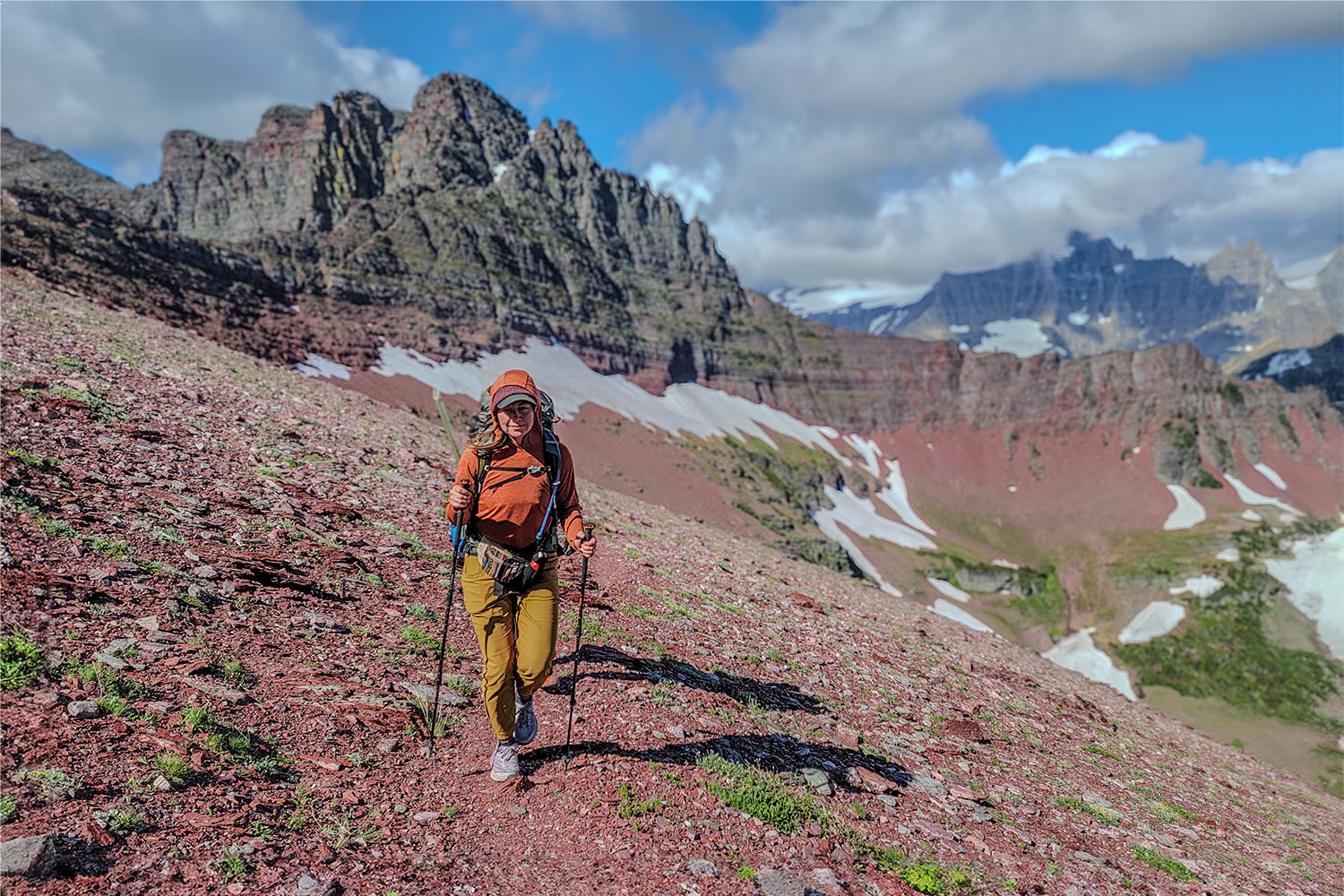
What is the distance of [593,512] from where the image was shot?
22344 mm

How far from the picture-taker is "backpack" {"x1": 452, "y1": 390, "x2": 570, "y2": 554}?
274 inches

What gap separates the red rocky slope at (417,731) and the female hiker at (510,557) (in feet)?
2.59

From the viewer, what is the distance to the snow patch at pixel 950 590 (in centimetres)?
9194

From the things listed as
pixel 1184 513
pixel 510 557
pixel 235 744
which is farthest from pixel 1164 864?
pixel 1184 513

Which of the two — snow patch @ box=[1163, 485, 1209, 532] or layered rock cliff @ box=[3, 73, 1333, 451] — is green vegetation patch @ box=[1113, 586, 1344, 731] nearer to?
snow patch @ box=[1163, 485, 1209, 532]

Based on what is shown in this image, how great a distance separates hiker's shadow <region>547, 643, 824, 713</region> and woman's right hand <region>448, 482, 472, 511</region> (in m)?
3.41

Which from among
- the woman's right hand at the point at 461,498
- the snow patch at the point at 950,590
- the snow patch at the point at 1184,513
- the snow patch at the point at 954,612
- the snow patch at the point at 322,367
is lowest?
the snow patch at the point at 954,612

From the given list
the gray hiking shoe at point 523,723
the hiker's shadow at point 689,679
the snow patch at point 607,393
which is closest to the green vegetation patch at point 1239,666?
the snow patch at point 607,393

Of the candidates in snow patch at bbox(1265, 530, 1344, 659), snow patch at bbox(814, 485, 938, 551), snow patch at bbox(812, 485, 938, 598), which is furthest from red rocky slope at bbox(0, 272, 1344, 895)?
snow patch at bbox(814, 485, 938, 551)

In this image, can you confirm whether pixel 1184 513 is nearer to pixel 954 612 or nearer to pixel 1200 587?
pixel 1200 587

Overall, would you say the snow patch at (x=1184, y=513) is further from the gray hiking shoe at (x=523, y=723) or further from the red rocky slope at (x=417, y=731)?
the gray hiking shoe at (x=523, y=723)

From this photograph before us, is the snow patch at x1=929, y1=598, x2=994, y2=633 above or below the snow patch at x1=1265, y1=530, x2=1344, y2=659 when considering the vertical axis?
below

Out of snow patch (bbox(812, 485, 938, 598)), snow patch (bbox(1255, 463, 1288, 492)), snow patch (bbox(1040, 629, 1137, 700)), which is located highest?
snow patch (bbox(1255, 463, 1288, 492))

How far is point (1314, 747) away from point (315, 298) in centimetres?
10696
